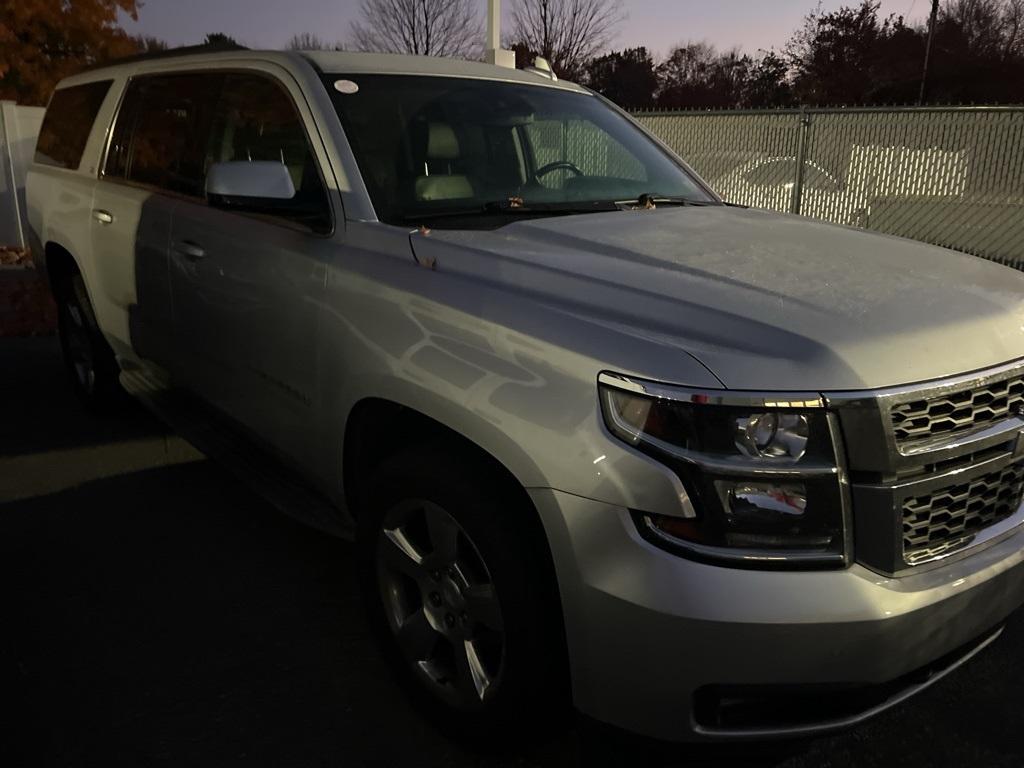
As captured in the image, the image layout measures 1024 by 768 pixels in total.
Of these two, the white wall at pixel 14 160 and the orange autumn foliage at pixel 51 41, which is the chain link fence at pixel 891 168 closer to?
the orange autumn foliage at pixel 51 41

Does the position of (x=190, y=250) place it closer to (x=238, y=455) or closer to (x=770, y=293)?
(x=238, y=455)

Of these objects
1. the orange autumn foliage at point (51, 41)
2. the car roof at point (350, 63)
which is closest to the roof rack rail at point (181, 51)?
the car roof at point (350, 63)

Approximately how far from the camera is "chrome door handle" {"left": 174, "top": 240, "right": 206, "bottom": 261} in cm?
344

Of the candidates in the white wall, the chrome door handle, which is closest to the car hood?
the chrome door handle

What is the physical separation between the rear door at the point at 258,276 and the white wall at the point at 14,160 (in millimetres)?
9425

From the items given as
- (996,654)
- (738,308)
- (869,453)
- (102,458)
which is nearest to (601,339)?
(738,308)

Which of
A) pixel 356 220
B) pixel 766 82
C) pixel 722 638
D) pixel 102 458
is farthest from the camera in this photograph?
pixel 766 82

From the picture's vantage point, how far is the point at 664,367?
1.82 meters

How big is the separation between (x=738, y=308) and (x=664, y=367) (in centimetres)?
31

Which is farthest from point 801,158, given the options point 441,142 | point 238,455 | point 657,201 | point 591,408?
point 591,408

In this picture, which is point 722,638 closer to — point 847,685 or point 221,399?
point 847,685

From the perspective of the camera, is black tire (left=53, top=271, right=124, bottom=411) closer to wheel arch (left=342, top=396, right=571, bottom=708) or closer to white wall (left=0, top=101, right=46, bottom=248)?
wheel arch (left=342, top=396, right=571, bottom=708)

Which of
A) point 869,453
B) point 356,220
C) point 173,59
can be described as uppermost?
point 173,59

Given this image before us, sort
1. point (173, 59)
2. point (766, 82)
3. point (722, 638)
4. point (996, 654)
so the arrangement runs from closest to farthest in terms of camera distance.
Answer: point (722, 638) < point (996, 654) < point (173, 59) < point (766, 82)
